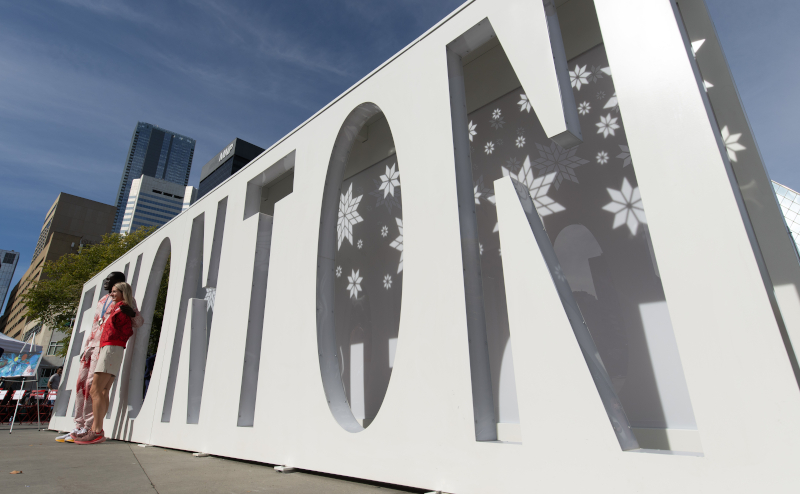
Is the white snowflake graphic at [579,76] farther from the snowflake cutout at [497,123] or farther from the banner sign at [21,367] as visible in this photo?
the banner sign at [21,367]

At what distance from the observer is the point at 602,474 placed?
5.69ft

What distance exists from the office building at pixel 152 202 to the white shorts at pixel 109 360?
13367 centimetres

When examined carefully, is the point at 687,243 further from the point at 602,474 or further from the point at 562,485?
the point at 562,485

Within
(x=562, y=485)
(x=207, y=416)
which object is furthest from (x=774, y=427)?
(x=207, y=416)

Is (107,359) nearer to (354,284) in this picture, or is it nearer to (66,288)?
(354,284)

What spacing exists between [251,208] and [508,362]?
11.3ft

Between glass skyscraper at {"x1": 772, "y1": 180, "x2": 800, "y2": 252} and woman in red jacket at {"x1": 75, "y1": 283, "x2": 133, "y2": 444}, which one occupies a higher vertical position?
glass skyscraper at {"x1": 772, "y1": 180, "x2": 800, "y2": 252}

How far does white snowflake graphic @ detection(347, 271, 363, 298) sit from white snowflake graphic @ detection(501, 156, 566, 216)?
2.51m

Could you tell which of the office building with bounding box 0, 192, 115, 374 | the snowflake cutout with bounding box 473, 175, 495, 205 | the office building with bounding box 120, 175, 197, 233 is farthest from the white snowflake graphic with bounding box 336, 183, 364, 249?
the office building with bounding box 120, 175, 197, 233

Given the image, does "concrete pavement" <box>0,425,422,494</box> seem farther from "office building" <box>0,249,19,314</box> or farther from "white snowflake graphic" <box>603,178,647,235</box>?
"office building" <box>0,249,19,314</box>

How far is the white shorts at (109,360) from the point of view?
5066mm

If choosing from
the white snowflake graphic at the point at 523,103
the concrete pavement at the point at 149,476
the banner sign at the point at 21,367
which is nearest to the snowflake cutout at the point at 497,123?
the white snowflake graphic at the point at 523,103

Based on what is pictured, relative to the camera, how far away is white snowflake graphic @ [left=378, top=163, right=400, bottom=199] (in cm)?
515

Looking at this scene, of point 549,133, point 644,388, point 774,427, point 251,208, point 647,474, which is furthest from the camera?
point 251,208
